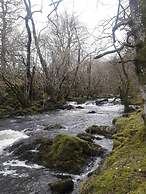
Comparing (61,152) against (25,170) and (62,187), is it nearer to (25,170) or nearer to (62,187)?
(25,170)

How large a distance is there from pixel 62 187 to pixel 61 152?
108 inches

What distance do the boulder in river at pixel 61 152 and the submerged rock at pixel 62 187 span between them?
5.02 ft

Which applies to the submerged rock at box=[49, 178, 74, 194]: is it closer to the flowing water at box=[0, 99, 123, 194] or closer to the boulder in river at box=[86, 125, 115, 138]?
the flowing water at box=[0, 99, 123, 194]

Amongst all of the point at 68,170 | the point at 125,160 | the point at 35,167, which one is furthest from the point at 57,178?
the point at 125,160

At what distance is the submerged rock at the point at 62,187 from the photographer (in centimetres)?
921

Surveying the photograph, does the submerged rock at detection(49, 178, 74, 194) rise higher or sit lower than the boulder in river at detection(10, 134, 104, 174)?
lower

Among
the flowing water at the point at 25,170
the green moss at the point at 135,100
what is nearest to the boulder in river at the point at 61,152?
the flowing water at the point at 25,170

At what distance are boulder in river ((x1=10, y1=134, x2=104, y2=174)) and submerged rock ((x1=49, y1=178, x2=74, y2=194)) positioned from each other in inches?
60.2

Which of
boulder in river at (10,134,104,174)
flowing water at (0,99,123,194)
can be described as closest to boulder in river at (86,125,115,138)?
flowing water at (0,99,123,194)

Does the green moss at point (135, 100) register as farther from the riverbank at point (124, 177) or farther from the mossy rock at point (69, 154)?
the riverbank at point (124, 177)

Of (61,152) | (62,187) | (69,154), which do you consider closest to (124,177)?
(62,187)

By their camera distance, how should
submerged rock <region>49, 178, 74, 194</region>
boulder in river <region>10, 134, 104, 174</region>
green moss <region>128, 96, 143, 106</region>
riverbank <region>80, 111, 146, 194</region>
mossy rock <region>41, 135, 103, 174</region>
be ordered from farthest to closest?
green moss <region>128, 96, 143, 106</region>
boulder in river <region>10, 134, 104, 174</region>
mossy rock <region>41, 135, 103, 174</region>
submerged rock <region>49, 178, 74, 194</region>
riverbank <region>80, 111, 146, 194</region>

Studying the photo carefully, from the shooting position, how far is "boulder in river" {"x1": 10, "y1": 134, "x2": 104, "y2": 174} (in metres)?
11.6

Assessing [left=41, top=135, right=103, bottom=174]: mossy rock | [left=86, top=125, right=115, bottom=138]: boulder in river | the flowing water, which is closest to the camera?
the flowing water
